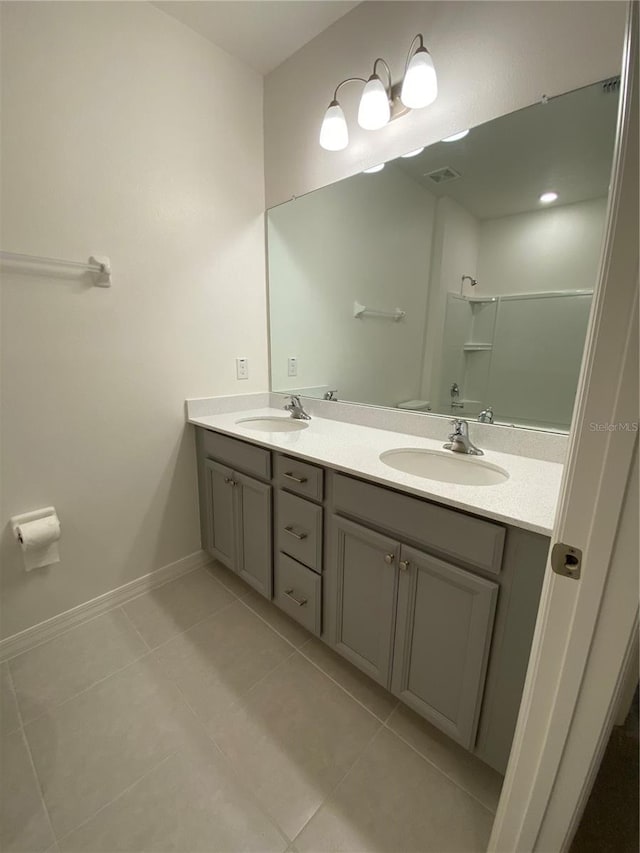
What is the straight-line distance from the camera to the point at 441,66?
1190 mm

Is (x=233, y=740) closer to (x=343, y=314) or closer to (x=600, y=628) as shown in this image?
(x=600, y=628)

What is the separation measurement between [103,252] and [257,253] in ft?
2.50

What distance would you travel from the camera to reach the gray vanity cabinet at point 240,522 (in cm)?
146

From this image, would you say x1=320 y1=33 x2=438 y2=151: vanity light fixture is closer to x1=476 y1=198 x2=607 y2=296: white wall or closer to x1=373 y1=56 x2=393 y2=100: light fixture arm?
x1=373 y1=56 x2=393 y2=100: light fixture arm

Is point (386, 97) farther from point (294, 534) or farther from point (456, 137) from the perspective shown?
point (294, 534)

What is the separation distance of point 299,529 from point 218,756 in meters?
0.69

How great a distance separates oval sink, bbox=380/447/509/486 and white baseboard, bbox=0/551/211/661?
127 cm

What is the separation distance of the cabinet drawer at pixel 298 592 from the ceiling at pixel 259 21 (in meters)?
2.15

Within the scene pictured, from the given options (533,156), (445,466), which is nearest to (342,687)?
(445,466)

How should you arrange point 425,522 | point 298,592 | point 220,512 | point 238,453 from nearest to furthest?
1. point 425,522
2. point 298,592
3. point 238,453
4. point 220,512

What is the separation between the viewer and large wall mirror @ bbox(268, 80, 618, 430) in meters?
1.08

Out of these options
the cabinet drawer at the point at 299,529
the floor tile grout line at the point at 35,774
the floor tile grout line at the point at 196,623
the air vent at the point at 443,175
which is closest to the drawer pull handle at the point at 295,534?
the cabinet drawer at the point at 299,529

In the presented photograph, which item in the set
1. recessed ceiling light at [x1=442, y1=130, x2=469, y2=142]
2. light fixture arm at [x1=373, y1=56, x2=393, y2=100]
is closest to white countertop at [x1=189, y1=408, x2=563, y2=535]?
recessed ceiling light at [x1=442, y1=130, x2=469, y2=142]

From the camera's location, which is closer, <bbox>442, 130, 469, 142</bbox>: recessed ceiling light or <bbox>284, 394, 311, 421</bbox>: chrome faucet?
<bbox>442, 130, 469, 142</bbox>: recessed ceiling light
